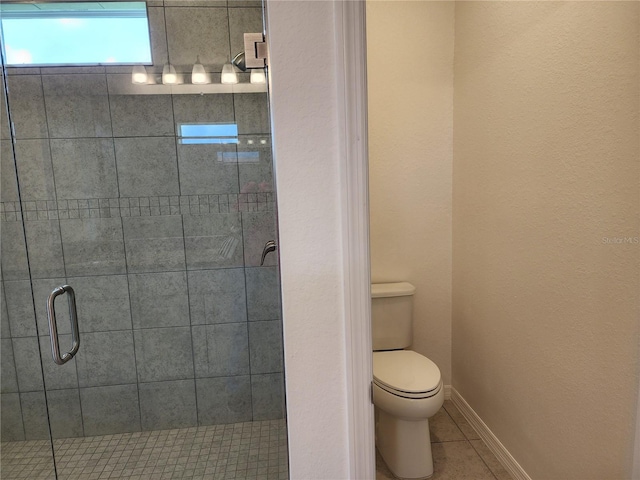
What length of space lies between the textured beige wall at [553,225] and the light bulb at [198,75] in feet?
4.14

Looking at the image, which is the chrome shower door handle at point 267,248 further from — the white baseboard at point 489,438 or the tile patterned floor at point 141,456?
the white baseboard at point 489,438

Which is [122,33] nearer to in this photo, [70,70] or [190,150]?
[70,70]

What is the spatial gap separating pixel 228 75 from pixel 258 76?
24 cm

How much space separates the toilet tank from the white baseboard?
53 centimetres

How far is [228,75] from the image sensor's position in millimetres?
1372

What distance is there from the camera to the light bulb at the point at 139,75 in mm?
1432

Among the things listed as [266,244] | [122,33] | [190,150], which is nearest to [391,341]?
[266,244]

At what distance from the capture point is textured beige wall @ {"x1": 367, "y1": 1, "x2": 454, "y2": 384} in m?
2.43

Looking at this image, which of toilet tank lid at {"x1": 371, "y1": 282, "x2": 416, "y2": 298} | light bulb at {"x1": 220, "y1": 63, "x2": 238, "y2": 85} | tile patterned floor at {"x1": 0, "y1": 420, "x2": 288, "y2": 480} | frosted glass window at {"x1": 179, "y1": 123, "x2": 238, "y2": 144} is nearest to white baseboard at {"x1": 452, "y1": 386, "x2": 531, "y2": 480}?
toilet tank lid at {"x1": 371, "y1": 282, "x2": 416, "y2": 298}

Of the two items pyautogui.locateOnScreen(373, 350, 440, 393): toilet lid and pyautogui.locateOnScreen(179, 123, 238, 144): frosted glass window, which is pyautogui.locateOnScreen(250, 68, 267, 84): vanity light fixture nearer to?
pyautogui.locateOnScreen(179, 123, 238, 144): frosted glass window

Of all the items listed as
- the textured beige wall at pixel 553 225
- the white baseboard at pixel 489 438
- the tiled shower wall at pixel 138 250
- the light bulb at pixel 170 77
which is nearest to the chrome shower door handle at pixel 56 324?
the tiled shower wall at pixel 138 250

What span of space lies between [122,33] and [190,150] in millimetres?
429

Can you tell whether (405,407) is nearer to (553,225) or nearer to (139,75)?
(553,225)

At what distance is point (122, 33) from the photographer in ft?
4.61
